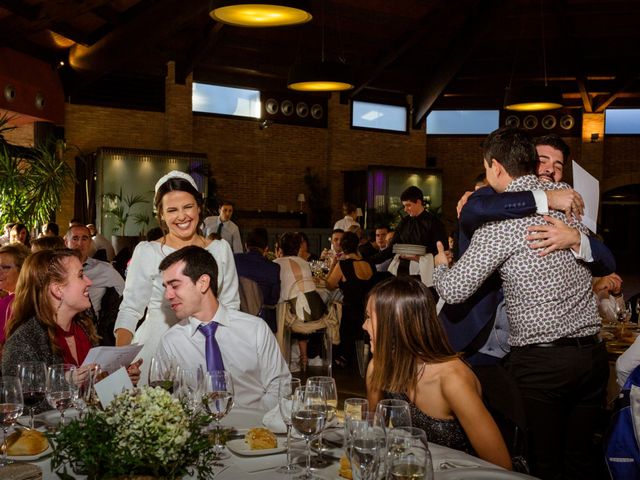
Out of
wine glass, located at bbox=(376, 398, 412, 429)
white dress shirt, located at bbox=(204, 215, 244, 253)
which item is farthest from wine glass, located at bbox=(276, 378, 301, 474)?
white dress shirt, located at bbox=(204, 215, 244, 253)

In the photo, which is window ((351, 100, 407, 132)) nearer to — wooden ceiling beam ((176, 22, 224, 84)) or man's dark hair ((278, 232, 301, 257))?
wooden ceiling beam ((176, 22, 224, 84))

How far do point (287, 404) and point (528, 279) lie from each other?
1233 millimetres

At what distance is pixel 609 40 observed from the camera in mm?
16484

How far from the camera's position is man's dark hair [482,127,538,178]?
9.17 ft

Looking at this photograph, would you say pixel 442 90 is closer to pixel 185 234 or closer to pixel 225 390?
pixel 185 234

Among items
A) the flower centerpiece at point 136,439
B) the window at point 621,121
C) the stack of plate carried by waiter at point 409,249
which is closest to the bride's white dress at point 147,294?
the flower centerpiece at point 136,439

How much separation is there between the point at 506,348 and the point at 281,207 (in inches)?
564

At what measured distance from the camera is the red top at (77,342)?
9.57 ft

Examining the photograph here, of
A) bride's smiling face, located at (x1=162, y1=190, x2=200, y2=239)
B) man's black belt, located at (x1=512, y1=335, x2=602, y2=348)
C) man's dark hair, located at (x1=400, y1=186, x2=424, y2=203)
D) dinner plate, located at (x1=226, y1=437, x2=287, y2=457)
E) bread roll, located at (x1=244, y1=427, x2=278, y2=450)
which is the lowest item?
dinner plate, located at (x1=226, y1=437, x2=287, y2=457)

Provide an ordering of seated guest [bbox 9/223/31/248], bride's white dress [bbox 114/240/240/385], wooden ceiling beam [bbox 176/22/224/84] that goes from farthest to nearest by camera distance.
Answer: wooden ceiling beam [bbox 176/22/224/84], seated guest [bbox 9/223/31/248], bride's white dress [bbox 114/240/240/385]

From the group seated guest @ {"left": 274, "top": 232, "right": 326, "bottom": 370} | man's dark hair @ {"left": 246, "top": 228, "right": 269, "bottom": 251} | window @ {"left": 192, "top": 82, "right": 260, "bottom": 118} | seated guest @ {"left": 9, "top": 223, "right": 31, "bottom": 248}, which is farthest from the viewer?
window @ {"left": 192, "top": 82, "right": 260, "bottom": 118}

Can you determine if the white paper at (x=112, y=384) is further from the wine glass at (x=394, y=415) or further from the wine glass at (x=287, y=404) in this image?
the wine glass at (x=394, y=415)

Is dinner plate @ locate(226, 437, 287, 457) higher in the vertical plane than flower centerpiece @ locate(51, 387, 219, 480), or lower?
lower

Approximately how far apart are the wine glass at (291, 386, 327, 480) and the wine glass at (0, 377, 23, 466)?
0.72m
